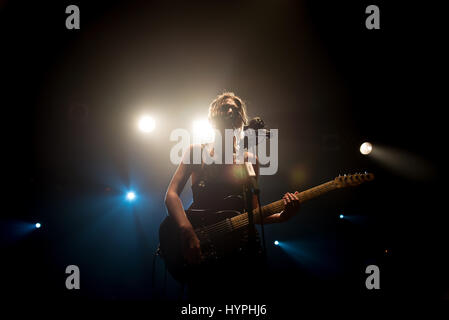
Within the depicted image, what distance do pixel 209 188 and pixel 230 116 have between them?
0.73 metres

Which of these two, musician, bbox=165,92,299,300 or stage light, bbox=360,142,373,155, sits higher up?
stage light, bbox=360,142,373,155

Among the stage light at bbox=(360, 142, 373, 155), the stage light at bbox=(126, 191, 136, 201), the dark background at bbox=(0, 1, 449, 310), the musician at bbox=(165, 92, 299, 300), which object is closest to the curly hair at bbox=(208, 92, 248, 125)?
the musician at bbox=(165, 92, 299, 300)

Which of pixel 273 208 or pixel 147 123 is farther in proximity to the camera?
pixel 147 123

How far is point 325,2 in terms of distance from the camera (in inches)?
139

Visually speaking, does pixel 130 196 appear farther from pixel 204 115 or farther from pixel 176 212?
pixel 176 212

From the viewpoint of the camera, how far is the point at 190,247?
1679 mm

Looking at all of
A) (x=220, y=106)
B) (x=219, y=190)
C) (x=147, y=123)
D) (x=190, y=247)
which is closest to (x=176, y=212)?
(x=190, y=247)

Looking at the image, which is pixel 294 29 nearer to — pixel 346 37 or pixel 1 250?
pixel 346 37

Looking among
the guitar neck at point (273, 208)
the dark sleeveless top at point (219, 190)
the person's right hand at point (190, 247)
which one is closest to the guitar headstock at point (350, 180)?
the guitar neck at point (273, 208)

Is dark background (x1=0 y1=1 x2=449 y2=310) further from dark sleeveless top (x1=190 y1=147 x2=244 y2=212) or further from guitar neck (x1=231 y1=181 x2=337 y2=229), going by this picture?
dark sleeveless top (x1=190 y1=147 x2=244 y2=212)

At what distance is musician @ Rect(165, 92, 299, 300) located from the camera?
5.62 ft

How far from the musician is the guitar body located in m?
0.07

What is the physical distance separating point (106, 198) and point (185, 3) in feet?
12.6
